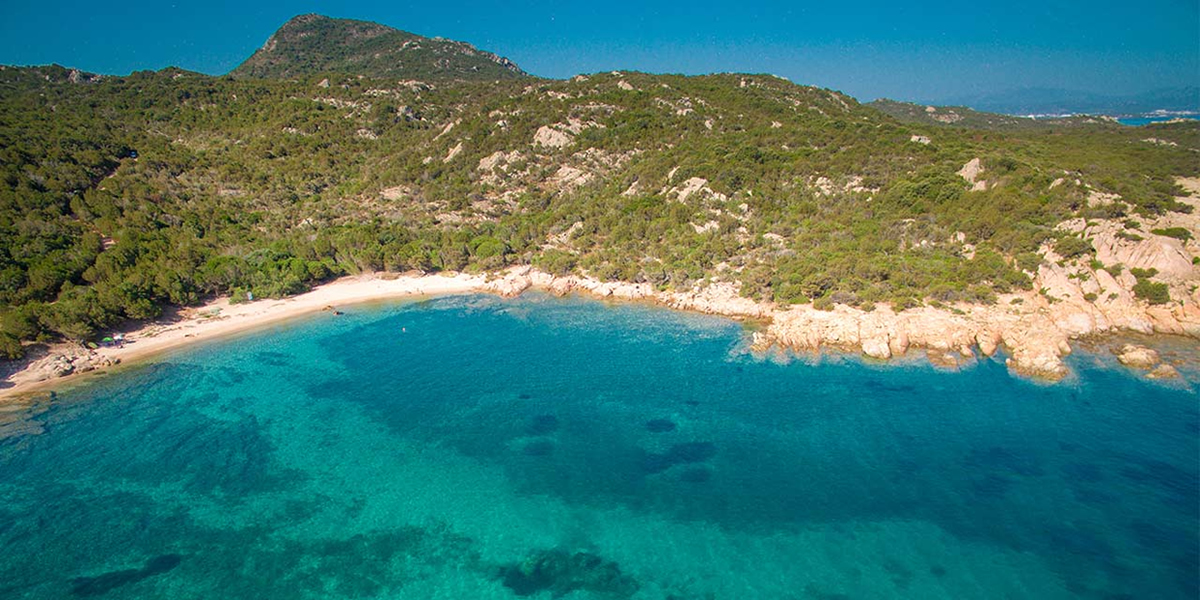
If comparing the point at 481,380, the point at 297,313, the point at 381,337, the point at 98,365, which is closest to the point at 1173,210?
the point at 481,380

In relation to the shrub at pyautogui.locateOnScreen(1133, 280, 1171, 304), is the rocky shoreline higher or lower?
lower

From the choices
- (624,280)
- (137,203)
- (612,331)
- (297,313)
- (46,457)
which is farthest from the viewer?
(137,203)

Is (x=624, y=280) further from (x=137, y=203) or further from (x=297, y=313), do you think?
(x=137, y=203)

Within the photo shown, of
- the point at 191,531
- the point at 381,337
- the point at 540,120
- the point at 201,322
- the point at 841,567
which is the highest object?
the point at 540,120

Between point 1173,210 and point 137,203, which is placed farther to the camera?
point 137,203

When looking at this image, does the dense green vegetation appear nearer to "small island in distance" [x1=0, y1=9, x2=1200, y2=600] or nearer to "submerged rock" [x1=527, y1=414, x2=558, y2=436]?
"small island in distance" [x1=0, y1=9, x2=1200, y2=600]

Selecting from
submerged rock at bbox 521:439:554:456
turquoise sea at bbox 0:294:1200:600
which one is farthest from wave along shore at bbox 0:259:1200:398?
submerged rock at bbox 521:439:554:456

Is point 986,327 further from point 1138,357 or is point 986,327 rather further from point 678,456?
point 678,456
